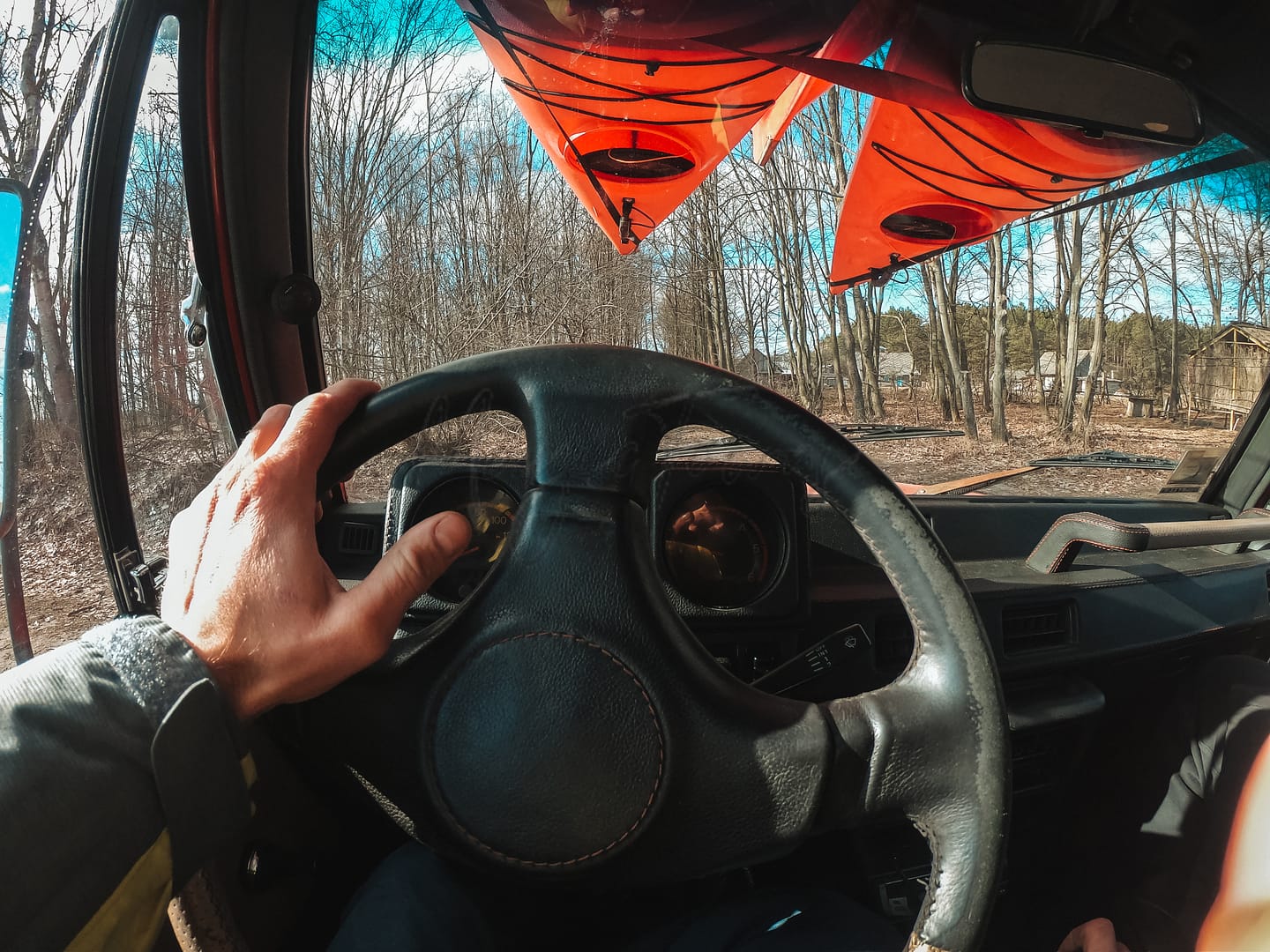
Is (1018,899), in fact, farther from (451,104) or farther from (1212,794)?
(451,104)

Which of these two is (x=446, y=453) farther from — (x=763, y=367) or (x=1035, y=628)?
(x=1035, y=628)

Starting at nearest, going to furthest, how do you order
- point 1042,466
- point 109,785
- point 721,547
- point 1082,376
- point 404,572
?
point 109,785
point 404,572
point 721,547
point 1082,376
point 1042,466

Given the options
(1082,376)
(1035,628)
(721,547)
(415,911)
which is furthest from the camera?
(1035,628)

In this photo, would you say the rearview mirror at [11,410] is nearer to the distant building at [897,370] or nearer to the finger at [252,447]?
the finger at [252,447]

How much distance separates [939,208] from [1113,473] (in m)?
1.03

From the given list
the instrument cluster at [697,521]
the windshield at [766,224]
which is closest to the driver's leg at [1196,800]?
the windshield at [766,224]

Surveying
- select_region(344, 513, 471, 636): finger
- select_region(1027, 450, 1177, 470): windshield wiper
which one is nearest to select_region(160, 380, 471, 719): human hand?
select_region(344, 513, 471, 636): finger

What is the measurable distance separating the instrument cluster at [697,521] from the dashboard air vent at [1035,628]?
23.2 inches

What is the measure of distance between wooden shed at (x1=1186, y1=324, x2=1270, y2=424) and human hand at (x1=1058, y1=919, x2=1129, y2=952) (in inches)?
53.0

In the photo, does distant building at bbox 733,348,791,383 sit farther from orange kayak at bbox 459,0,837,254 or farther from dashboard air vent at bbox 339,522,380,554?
dashboard air vent at bbox 339,522,380,554

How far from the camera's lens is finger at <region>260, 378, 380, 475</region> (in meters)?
0.97

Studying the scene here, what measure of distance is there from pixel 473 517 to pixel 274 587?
2.14 ft

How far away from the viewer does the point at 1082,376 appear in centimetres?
184

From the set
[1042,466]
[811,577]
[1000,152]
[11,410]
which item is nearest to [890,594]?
[811,577]
